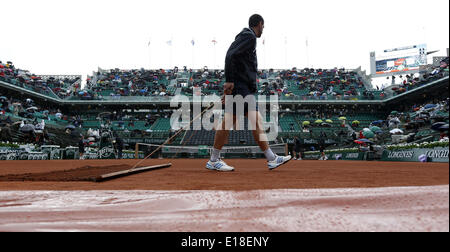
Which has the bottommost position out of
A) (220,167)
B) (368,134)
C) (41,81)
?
(220,167)

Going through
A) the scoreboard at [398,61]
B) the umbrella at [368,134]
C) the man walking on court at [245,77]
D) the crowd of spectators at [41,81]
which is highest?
the scoreboard at [398,61]

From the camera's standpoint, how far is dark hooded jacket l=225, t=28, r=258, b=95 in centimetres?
347

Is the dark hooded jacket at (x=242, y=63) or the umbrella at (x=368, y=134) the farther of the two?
the umbrella at (x=368, y=134)

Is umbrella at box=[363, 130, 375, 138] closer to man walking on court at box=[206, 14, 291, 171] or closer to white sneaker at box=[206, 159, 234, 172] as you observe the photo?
man walking on court at box=[206, 14, 291, 171]

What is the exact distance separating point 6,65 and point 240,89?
31.1 metres

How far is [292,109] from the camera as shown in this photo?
3022 cm

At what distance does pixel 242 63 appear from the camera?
356cm

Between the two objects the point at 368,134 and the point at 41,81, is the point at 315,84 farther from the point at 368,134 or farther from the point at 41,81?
the point at 41,81

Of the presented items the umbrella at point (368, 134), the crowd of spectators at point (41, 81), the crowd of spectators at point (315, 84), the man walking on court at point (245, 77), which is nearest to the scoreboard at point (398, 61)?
the crowd of spectators at point (315, 84)

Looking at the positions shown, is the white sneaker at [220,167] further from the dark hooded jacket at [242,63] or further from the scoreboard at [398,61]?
the scoreboard at [398,61]

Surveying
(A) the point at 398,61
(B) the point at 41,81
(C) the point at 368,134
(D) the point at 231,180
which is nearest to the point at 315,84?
(A) the point at 398,61

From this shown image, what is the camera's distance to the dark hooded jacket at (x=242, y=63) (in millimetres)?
3475

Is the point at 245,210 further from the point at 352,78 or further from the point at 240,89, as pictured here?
the point at 352,78
